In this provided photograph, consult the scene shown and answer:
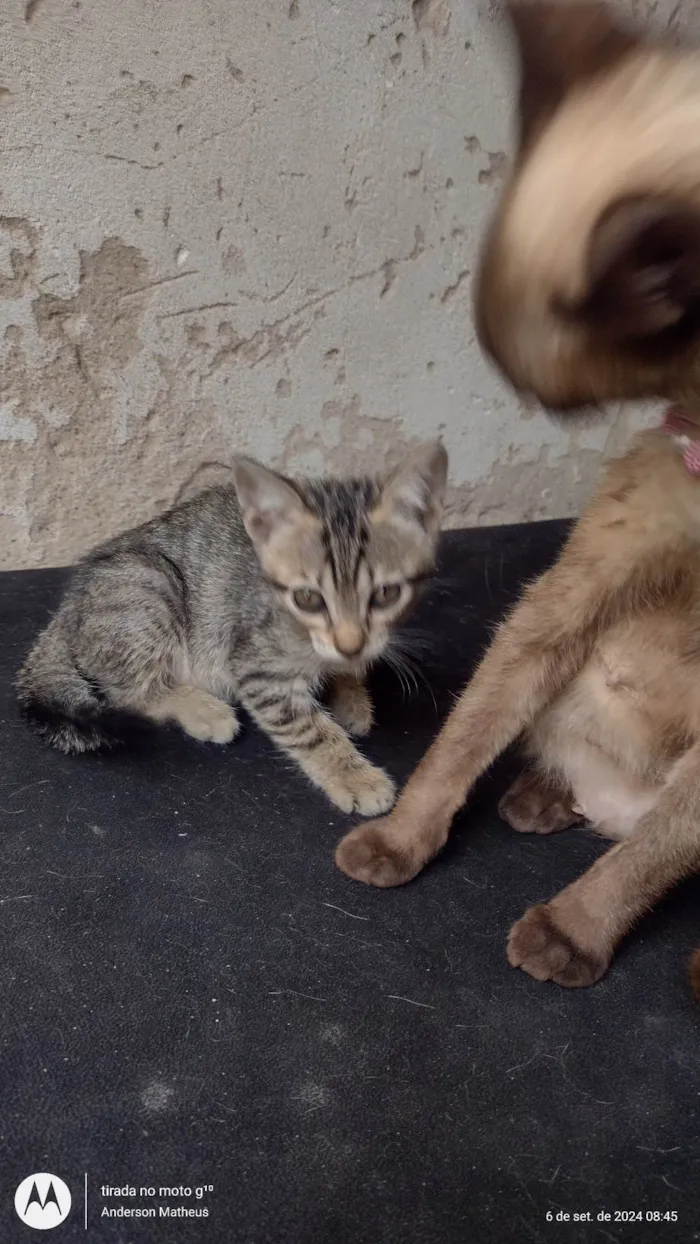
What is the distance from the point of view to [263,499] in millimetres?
1416

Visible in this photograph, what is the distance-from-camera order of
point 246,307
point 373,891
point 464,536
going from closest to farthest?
point 373,891, point 246,307, point 464,536

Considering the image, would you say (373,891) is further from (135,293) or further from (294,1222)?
(135,293)

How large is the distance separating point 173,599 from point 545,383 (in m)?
0.85

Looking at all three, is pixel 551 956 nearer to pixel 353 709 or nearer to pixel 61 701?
pixel 353 709

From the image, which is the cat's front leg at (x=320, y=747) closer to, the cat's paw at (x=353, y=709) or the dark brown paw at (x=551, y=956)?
the cat's paw at (x=353, y=709)

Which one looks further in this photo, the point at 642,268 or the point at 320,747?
the point at 320,747

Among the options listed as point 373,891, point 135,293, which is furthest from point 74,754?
point 135,293

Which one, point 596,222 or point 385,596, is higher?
point 596,222

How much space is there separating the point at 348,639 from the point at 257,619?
232 mm

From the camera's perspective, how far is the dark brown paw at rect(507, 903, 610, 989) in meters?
1.09

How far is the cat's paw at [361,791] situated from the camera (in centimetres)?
138

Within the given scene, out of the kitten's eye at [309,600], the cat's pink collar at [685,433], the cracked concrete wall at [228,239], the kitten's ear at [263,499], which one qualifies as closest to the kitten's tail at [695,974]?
the cat's pink collar at [685,433]

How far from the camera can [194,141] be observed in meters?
1.76

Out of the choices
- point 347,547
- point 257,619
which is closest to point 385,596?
point 347,547
